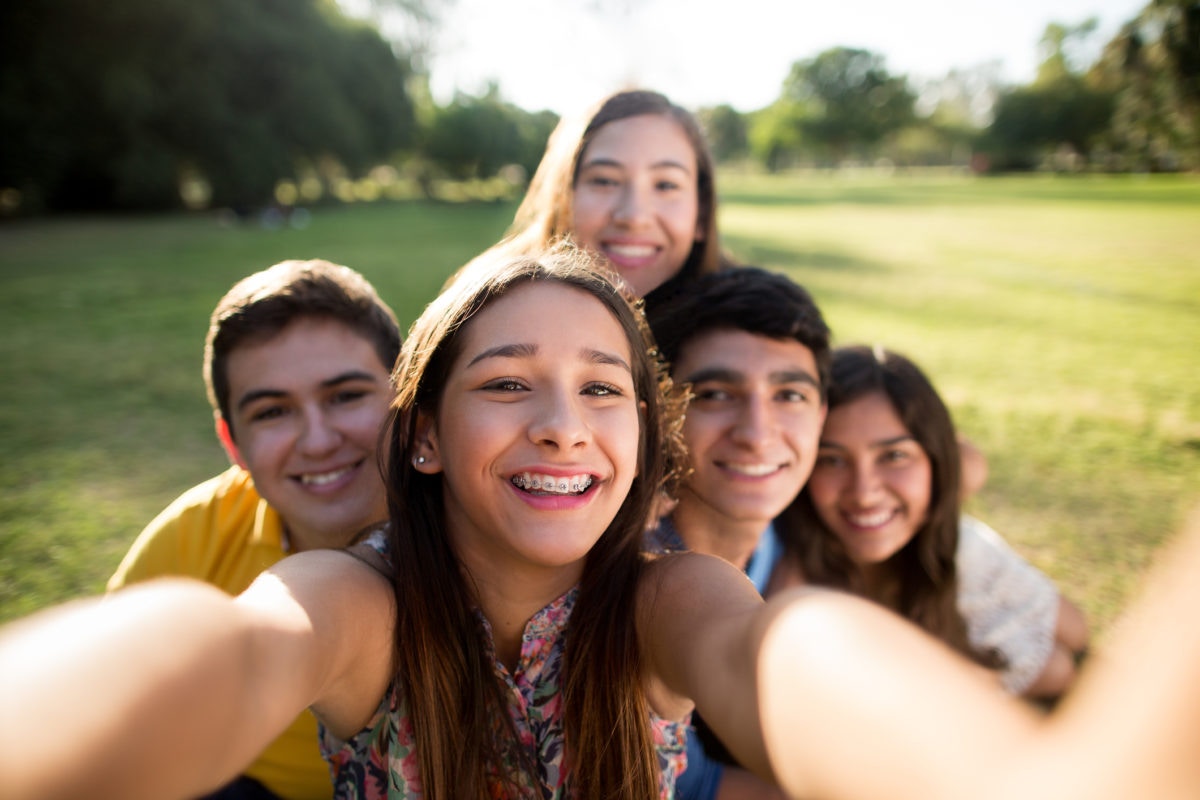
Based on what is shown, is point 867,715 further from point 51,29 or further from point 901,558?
point 51,29

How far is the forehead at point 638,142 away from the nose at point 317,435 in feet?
5.39

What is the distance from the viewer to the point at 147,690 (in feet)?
2.80

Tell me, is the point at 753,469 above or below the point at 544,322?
below

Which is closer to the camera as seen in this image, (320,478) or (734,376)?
(320,478)

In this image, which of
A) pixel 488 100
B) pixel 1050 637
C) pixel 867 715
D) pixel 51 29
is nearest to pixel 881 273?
pixel 1050 637

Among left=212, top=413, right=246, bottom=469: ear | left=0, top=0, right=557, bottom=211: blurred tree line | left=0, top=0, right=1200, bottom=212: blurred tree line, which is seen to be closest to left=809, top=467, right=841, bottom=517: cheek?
left=212, top=413, right=246, bottom=469: ear

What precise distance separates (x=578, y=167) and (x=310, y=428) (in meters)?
1.70

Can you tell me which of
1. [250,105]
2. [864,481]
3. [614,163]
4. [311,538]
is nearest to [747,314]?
[864,481]

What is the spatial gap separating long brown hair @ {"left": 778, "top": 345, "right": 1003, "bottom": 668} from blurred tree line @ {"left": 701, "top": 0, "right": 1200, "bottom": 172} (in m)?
45.2

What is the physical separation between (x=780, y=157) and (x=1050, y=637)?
100158 mm

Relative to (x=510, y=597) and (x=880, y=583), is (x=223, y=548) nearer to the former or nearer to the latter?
(x=510, y=597)

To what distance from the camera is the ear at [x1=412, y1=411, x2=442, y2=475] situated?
1.79m

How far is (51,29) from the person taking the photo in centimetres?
2145

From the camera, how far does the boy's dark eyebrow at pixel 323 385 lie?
228cm
